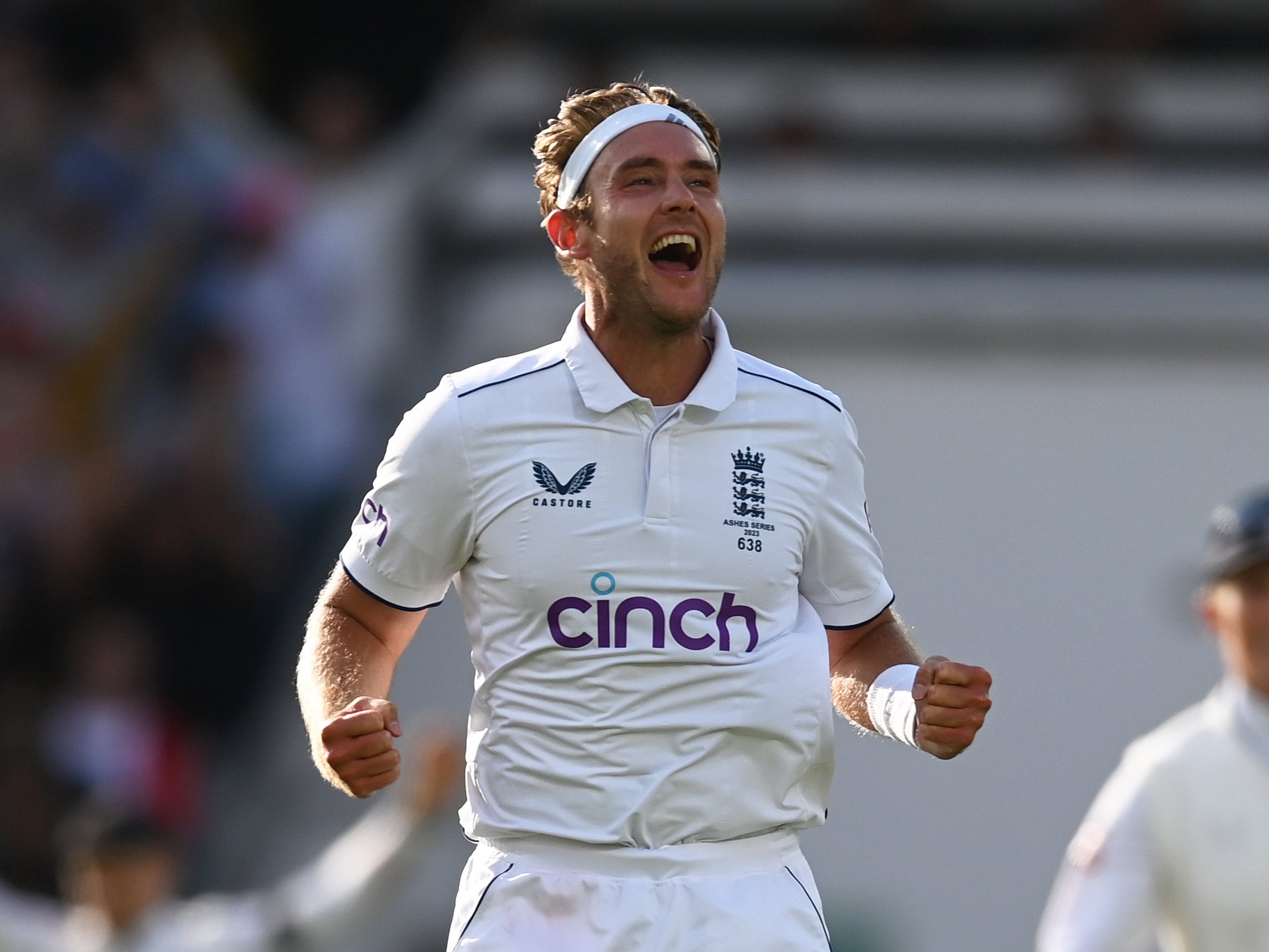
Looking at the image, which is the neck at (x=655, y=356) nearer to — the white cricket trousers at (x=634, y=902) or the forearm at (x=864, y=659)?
the forearm at (x=864, y=659)

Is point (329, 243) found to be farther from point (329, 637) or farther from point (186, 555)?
point (329, 637)

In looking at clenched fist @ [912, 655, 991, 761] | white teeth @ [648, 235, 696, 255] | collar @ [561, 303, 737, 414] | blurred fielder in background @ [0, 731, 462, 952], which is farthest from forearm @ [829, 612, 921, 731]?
blurred fielder in background @ [0, 731, 462, 952]

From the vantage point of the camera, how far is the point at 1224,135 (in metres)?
11.4

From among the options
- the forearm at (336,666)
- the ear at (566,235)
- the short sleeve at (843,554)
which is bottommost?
the forearm at (336,666)

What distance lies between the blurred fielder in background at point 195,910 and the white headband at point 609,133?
2321 mm

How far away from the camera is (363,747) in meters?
3.23

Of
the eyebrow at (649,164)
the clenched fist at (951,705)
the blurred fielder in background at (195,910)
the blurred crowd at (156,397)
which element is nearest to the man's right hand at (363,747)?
Result: the clenched fist at (951,705)

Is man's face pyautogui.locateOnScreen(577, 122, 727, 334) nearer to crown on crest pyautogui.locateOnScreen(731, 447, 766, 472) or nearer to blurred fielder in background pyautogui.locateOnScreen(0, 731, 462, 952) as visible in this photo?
crown on crest pyautogui.locateOnScreen(731, 447, 766, 472)

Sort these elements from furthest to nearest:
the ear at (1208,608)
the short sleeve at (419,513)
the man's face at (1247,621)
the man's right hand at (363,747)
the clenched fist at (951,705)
A: the ear at (1208,608), the man's face at (1247,621), the short sleeve at (419,513), the clenched fist at (951,705), the man's right hand at (363,747)

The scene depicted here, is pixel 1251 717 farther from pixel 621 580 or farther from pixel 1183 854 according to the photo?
pixel 621 580

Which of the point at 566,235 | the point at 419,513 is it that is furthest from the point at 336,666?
the point at 566,235

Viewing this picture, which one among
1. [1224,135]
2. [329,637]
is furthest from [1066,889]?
[1224,135]

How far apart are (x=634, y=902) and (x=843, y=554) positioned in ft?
2.46

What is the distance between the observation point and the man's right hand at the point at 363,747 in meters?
3.23
